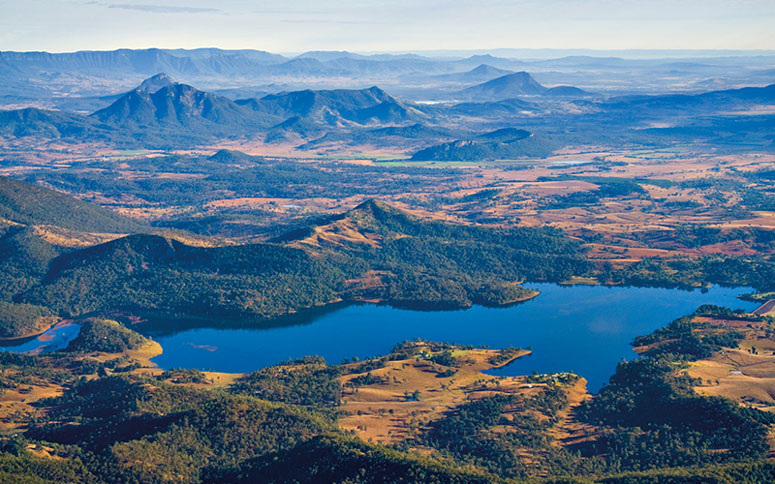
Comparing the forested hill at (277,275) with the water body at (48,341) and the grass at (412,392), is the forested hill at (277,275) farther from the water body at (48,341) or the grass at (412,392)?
the grass at (412,392)

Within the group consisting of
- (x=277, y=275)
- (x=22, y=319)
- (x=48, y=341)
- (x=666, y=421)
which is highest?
(x=666, y=421)

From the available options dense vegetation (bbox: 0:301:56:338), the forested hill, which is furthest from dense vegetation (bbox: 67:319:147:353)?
the forested hill

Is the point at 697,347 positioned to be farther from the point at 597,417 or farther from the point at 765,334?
the point at 597,417

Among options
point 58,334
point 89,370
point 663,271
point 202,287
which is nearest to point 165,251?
point 202,287

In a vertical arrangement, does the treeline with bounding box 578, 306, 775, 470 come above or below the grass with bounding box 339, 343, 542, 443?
above

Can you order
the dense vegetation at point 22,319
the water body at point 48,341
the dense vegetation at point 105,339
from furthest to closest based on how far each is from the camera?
1. the dense vegetation at point 22,319
2. the water body at point 48,341
3. the dense vegetation at point 105,339

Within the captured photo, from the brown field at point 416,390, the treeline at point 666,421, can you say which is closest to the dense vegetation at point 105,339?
the brown field at point 416,390

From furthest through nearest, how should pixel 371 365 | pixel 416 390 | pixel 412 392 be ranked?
pixel 371 365, pixel 416 390, pixel 412 392

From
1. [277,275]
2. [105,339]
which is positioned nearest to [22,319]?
[105,339]

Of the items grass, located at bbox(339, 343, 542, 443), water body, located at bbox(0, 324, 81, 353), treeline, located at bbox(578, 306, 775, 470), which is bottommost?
water body, located at bbox(0, 324, 81, 353)

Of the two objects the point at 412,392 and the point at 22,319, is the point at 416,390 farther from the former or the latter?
the point at 22,319

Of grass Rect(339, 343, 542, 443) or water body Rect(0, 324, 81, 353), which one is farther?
water body Rect(0, 324, 81, 353)

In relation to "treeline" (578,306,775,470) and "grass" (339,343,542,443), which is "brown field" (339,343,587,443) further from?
"treeline" (578,306,775,470)
